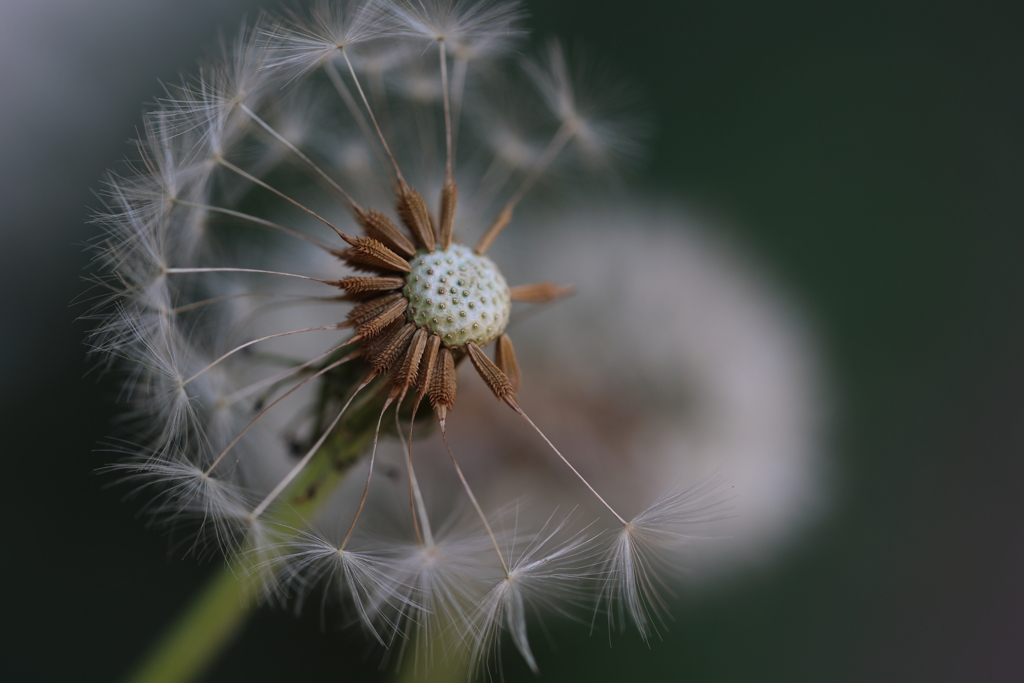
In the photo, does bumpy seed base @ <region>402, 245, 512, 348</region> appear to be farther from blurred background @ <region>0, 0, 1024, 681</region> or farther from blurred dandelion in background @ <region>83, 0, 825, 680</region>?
blurred background @ <region>0, 0, 1024, 681</region>

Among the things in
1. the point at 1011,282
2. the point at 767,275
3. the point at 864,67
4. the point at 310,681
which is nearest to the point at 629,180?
the point at 767,275

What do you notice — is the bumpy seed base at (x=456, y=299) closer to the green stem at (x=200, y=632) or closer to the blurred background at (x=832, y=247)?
the green stem at (x=200, y=632)

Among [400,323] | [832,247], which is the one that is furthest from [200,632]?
[832,247]

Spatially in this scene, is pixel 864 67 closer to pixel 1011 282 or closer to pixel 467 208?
pixel 1011 282

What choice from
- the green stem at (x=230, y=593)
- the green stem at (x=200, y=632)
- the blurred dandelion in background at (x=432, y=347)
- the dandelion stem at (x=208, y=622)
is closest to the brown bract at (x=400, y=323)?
the blurred dandelion in background at (x=432, y=347)

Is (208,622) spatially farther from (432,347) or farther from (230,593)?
(432,347)
